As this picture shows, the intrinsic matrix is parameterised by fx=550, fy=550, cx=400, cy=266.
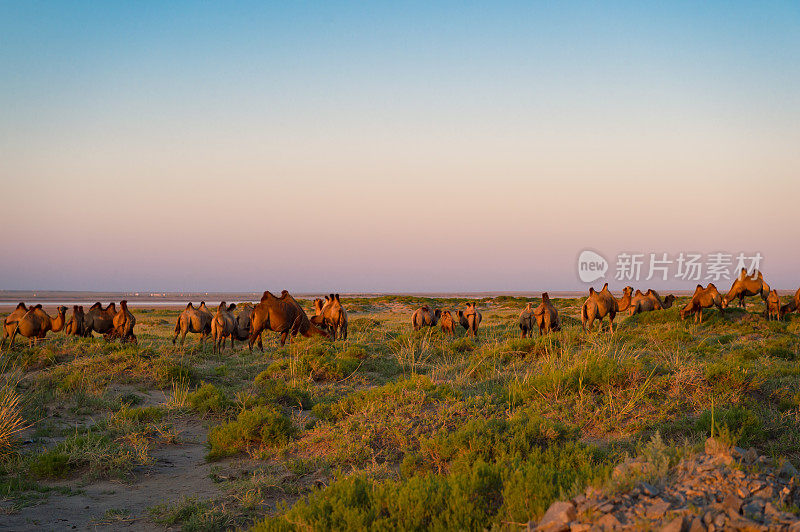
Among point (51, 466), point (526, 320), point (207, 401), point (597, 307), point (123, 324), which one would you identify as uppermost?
point (597, 307)

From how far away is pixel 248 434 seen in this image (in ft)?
25.2

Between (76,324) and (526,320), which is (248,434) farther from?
(76,324)

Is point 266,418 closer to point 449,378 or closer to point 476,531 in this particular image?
point 449,378

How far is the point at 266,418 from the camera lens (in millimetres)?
8031

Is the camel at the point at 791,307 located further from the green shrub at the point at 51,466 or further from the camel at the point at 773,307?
the green shrub at the point at 51,466

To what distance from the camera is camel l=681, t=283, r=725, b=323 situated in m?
23.2

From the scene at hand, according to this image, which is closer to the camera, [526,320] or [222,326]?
[222,326]

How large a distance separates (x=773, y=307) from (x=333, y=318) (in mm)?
18425

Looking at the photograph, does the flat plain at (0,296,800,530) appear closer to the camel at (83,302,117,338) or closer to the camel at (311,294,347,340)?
the camel at (311,294,347,340)

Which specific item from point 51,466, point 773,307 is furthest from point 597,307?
point 51,466

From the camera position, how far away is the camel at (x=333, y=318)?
19.0 meters

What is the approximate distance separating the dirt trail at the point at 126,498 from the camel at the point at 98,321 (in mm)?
13681

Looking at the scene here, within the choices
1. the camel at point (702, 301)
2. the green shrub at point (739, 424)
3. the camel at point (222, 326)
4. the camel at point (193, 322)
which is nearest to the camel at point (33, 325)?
the camel at point (193, 322)

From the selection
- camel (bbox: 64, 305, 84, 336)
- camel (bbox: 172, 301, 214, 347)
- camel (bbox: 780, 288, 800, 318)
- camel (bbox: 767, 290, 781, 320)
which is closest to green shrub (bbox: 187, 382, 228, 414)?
camel (bbox: 172, 301, 214, 347)
